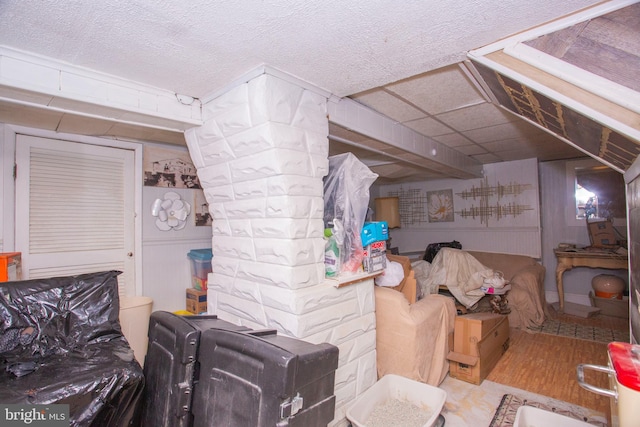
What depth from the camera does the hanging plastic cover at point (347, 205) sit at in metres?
2.07

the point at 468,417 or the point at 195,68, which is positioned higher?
the point at 195,68

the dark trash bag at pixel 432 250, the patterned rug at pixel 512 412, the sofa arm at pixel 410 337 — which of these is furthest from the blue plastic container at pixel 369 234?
the dark trash bag at pixel 432 250

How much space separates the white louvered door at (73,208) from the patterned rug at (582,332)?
442 centimetres

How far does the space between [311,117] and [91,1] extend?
3.59ft

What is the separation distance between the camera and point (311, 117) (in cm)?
190

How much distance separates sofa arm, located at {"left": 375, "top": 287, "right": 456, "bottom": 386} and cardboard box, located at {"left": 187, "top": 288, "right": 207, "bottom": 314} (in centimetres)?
154

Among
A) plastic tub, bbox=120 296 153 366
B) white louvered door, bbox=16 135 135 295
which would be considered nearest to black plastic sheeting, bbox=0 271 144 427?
plastic tub, bbox=120 296 153 366

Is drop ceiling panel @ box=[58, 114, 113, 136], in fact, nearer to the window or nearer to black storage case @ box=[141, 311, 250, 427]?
black storage case @ box=[141, 311, 250, 427]

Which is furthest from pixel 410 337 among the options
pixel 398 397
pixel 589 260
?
pixel 589 260

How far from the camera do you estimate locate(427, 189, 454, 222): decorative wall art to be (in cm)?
561

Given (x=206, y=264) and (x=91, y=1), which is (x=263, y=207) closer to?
(x=91, y=1)

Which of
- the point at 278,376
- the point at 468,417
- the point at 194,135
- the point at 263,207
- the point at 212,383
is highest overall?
the point at 194,135

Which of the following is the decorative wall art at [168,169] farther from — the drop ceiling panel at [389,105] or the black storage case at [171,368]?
the drop ceiling panel at [389,105]

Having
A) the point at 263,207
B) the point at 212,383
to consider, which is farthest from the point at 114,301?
the point at 263,207
